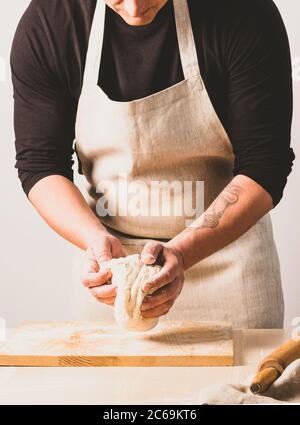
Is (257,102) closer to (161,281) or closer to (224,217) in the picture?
(224,217)

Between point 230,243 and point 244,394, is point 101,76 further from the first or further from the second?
point 244,394

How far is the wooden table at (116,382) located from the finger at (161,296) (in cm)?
15

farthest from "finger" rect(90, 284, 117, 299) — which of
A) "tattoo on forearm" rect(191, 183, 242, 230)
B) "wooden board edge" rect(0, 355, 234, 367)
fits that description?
"tattoo on forearm" rect(191, 183, 242, 230)

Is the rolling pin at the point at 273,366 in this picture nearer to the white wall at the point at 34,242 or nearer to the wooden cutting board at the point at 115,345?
the wooden cutting board at the point at 115,345

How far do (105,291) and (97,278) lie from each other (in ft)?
0.10

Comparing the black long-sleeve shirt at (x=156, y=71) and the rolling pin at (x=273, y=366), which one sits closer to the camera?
the rolling pin at (x=273, y=366)

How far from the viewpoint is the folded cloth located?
118cm

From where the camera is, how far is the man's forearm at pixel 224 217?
64.9 inches

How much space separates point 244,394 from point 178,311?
561mm

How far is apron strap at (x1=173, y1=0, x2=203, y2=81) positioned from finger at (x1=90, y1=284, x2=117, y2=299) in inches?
21.0

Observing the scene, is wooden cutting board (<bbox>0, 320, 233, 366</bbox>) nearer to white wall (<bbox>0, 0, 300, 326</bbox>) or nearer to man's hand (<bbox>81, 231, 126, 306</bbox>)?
man's hand (<bbox>81, 231, 126, 306</bbox>)

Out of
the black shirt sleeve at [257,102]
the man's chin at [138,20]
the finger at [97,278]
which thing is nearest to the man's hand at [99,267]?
the finger at [97,278]

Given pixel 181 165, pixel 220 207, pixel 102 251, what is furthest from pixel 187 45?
pixel 102 251

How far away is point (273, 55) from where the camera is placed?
1693 millimetres
